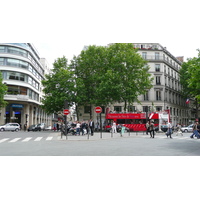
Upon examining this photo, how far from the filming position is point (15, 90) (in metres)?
46.7

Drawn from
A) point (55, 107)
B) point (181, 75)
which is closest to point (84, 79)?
point (55, 107)

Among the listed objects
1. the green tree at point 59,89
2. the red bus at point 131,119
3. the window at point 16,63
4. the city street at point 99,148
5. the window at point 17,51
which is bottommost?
the city street at point 99,148

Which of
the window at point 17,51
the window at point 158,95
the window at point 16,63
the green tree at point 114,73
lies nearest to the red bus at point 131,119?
the green tree at point 114,73

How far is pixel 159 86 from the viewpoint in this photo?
54125mm

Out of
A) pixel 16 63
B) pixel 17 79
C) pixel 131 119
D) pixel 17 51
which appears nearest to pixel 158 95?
pixel 131 119

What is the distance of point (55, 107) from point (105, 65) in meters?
12.3

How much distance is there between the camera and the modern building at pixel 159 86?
52656mm

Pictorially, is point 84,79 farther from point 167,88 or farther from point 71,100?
point 167,88

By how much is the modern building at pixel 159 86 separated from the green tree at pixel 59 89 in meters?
10.9

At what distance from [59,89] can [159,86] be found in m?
24.7

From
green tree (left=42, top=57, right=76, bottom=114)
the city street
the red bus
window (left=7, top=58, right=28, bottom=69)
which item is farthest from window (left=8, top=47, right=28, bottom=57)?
the city street

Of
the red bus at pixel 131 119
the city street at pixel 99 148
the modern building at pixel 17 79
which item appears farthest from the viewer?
the modern building at pixel 17 79

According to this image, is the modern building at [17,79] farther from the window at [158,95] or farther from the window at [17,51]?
the window at [158,95]

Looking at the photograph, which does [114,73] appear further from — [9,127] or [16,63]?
[16,63]
